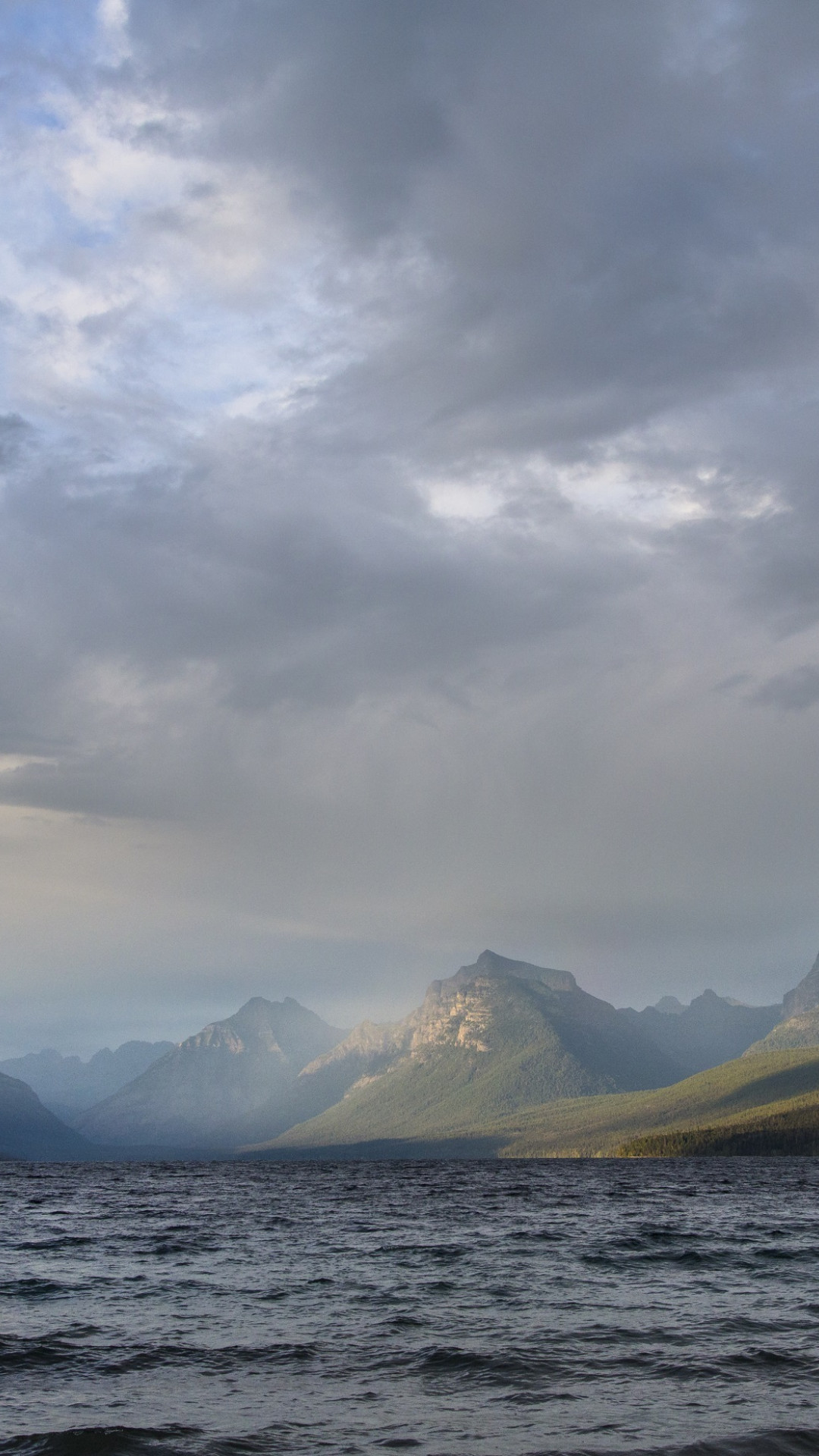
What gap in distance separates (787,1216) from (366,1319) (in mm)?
67555

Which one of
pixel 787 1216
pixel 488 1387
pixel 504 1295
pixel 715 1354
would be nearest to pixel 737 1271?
pixel 504 1295

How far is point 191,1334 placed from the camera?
36625mm

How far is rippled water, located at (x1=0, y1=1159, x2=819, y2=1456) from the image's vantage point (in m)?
24.4

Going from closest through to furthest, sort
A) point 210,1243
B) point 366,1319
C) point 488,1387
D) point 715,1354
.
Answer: point 488,1387 → point 715,1354 → point 366,1319 → point 210,1243

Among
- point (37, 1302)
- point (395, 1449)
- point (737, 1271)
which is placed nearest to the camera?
point (395, 1449)

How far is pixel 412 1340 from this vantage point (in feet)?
115

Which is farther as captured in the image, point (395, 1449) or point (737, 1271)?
point (737, 1271)

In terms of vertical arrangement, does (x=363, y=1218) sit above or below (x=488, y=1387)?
below

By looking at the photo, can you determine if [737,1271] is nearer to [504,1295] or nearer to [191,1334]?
[504,1295]

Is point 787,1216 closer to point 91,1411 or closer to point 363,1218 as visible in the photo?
point 363,1218

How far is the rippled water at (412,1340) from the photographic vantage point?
2441 centimetres

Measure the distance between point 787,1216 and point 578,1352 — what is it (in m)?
70.3

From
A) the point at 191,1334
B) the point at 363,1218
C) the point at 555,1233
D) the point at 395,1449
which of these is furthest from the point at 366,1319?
the point at 363,1218

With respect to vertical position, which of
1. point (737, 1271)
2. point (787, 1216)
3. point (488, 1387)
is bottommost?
point (787, 1216)
